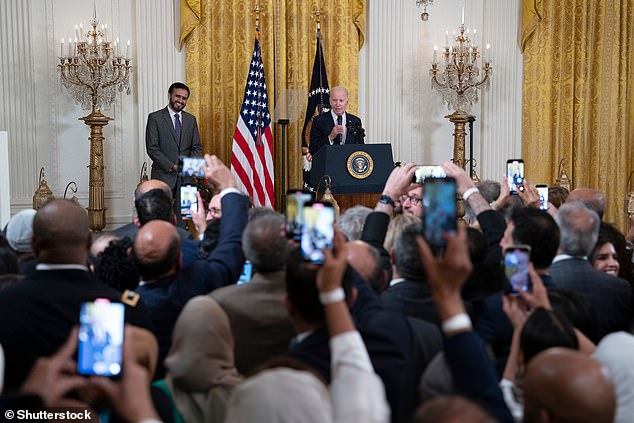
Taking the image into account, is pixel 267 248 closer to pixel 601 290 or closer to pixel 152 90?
pixel 601 290

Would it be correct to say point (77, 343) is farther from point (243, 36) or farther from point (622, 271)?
point (243, 36)

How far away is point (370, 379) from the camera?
1899mm

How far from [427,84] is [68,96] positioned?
420cm

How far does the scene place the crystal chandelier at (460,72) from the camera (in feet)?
30.9

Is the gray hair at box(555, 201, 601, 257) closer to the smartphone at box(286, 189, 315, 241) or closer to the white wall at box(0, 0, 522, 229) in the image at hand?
the smartphone at box(286, 189, 315, 241)

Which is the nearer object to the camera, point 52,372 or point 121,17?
point 52,372

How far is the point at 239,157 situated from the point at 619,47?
5127 millimetres

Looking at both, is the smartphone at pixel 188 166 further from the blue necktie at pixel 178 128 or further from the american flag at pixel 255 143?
the blue necktie at pixel 178 128

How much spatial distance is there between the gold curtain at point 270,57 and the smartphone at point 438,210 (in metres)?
A: 7.22

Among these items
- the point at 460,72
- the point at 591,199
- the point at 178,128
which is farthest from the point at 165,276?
the point at 460,72

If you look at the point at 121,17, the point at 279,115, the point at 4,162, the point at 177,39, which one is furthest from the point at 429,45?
the point at 4,162

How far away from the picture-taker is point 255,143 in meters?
8.37

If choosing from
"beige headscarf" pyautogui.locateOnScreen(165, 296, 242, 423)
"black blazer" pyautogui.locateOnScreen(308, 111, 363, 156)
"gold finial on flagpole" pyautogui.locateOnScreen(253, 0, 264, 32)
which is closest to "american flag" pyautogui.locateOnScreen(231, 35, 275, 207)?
"gold finial on flagpole" pyautogui.locateOnScreen(253, 0, 264, 32)

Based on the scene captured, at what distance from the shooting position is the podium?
7.27 metres
